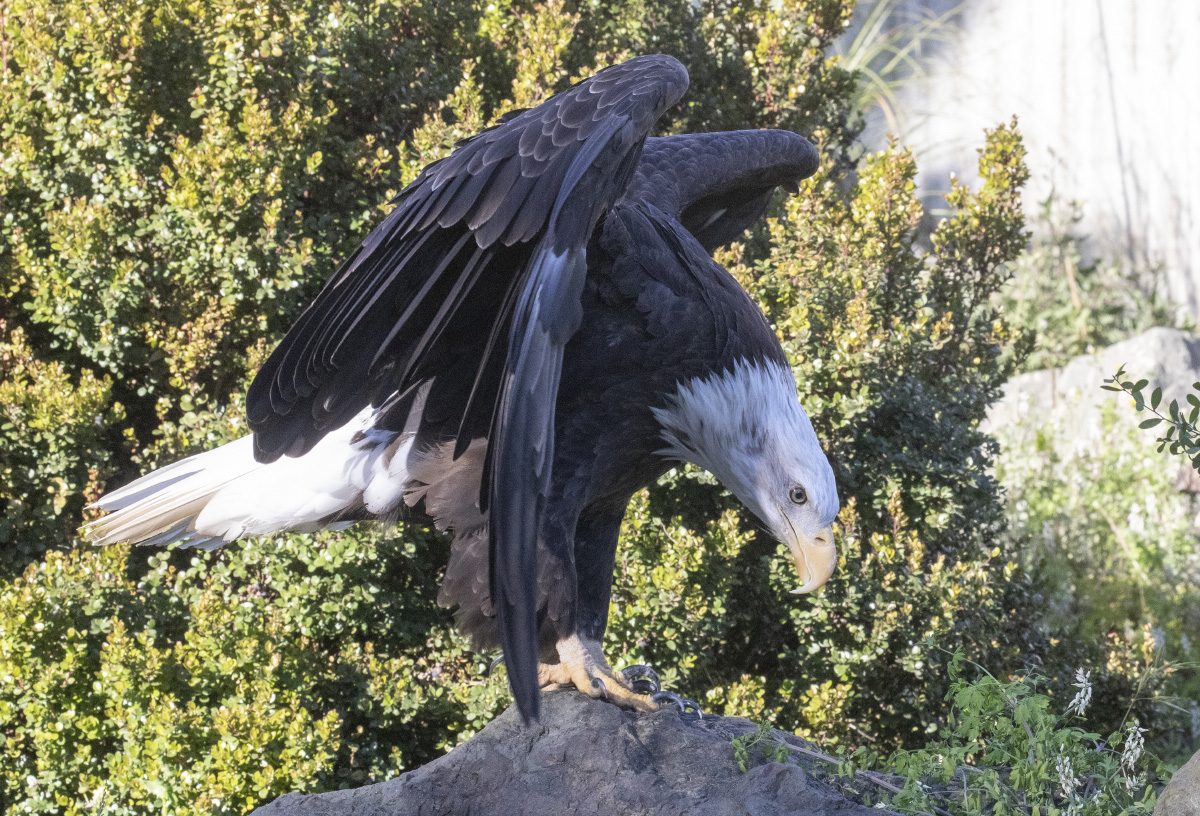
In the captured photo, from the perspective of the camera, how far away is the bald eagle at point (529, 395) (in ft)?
6.06

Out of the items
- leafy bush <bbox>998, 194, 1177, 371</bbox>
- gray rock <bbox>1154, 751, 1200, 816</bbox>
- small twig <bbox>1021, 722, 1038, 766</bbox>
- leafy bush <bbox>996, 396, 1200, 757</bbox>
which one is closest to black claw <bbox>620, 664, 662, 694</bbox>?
small twig <bbox>1021, 722, 1038, 766</bbox>

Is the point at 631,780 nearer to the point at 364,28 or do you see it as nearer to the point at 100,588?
the point at 100,588

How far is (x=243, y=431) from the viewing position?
3.32m

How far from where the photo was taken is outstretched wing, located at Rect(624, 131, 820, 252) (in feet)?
9.59

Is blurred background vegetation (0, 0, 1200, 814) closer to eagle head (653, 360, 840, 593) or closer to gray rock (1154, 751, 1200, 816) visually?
eagle head (653, 360, 840, 593)

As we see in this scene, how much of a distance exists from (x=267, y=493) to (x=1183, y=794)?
2.00m

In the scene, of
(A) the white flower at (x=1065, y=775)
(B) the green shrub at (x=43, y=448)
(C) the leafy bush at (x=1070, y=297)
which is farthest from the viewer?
(C) the leafy bush at (x=1070, y=297)

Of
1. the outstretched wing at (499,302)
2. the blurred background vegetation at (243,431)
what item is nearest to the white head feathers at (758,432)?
the outstretched wing at (499,302)

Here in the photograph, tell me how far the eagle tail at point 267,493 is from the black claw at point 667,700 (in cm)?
76

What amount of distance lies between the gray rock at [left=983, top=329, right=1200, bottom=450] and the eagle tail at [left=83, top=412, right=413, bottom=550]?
487cm

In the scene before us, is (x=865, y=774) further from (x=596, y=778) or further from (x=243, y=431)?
(x=243, y=431)

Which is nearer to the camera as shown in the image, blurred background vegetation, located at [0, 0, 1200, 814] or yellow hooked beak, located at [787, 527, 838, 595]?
yellow hooked beak, located at [787, 527, 838, 595]

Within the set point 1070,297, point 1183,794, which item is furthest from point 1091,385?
point 1183,794

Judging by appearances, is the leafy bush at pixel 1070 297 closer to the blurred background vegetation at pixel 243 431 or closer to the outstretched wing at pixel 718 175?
the blurred background vegetation at pixel 243 431
